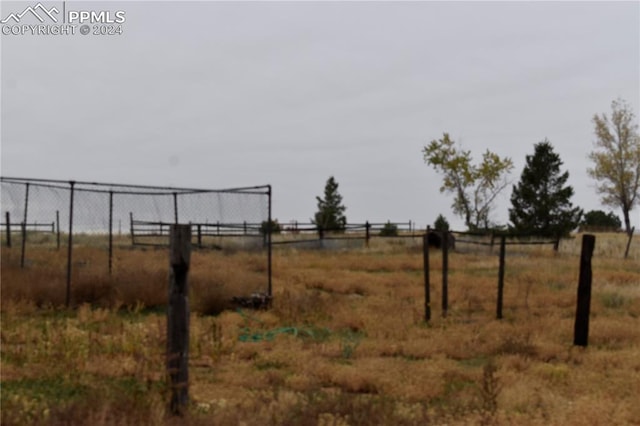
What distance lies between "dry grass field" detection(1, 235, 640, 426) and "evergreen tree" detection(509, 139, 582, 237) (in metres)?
26.7

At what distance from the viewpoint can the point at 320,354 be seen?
31.6 ft

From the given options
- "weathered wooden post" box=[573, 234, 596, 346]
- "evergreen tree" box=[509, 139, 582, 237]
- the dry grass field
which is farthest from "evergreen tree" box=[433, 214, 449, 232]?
"weathered wooden post" box=[573, 234, 596, 346]

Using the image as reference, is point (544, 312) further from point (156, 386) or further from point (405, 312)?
point (156, 386)

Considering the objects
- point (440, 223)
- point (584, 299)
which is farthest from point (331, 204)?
point (584, 299)

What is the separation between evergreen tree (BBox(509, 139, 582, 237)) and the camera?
144 ft

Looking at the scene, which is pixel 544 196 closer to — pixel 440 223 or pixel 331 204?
pixel 440 223

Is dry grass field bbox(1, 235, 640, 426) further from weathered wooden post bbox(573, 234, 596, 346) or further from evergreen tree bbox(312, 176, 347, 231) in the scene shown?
evergreen tree bbox(312, 176, 347, 231)

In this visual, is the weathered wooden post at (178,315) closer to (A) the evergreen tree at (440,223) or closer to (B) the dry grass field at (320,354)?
(B) the dry grass field at (320,354)

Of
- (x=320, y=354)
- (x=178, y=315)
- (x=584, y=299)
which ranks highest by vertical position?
(x=178, y=315)

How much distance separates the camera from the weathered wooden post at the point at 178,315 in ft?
18.5

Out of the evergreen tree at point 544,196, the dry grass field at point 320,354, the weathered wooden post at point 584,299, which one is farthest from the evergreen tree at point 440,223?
the weathered wooden post at point 584,299

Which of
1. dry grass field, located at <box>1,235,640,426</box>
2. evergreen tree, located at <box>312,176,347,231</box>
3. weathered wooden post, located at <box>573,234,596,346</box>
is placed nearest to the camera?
dry grass field, located at <box>1,235,640,426</box>

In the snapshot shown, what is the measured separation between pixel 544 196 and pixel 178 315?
137ft

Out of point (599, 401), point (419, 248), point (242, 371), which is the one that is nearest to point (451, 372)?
point (599, 401)
